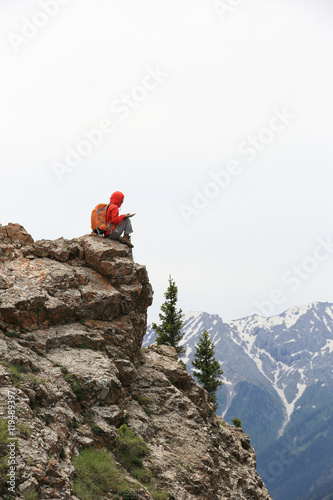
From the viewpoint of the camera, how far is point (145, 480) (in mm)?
17359

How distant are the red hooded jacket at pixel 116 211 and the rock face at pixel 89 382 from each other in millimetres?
1639

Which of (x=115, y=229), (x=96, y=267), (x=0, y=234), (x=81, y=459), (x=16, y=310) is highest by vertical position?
(x=115, y=229)

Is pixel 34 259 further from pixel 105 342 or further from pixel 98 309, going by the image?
pixel 105 342

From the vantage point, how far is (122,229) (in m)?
27.6

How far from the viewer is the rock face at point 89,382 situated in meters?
14.6

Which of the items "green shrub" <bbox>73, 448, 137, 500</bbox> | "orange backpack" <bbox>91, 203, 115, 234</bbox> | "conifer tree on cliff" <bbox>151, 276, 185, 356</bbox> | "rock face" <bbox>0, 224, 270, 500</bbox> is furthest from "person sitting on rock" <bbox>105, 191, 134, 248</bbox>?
"conifer tree on cliff" <bbox>151, 276, 185, 356</bbox>

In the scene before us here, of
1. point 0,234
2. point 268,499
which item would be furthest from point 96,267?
point 268,499

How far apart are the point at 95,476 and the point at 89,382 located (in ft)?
16.1

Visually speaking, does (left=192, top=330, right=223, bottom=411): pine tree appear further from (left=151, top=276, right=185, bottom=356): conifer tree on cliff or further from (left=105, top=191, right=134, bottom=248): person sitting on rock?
(left=105, top=191, right=134, bottom=248): person sitting on rock

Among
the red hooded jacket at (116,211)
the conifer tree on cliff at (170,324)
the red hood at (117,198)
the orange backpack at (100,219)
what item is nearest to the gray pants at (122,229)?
the red hooded jacket at (116,211)

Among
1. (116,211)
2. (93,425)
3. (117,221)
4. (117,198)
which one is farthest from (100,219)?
(93,425)

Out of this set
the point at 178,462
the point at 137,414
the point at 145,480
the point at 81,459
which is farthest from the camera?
the point at 137,414

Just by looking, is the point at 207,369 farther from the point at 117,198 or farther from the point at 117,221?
the point at 117,198

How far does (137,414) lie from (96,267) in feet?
31.9
